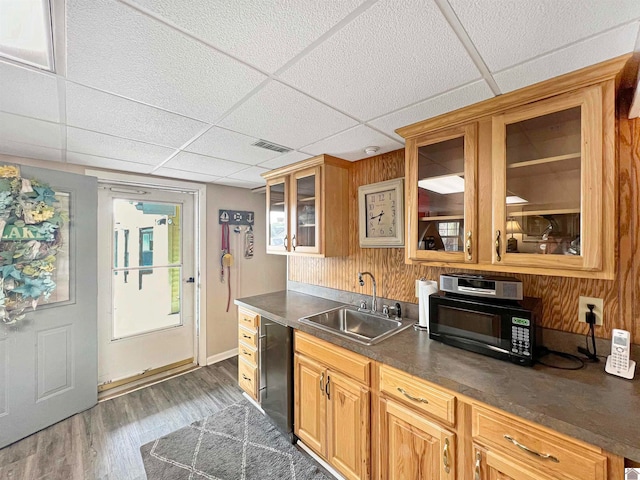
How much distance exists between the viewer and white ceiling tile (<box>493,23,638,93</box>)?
0.95 m

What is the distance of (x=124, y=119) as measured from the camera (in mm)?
1581

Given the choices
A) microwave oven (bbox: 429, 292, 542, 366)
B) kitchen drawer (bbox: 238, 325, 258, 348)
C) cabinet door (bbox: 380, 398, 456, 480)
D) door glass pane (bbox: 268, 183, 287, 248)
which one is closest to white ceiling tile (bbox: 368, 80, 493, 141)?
microwave oven (bbox: 429, 292, 542, 366)

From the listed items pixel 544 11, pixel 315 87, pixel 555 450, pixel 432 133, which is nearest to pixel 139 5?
pixel 315 87

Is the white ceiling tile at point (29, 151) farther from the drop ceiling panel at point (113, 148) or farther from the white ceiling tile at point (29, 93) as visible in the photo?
the white ceiling tile at point (29, 93)

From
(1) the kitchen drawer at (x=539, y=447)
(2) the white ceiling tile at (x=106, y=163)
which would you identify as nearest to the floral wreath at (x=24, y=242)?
(2) the white ceiling tile at (x=106, y=163)

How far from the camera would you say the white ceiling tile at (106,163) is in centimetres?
231

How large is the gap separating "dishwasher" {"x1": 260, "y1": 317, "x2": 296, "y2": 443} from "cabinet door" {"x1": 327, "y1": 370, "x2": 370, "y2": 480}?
40 centimetres

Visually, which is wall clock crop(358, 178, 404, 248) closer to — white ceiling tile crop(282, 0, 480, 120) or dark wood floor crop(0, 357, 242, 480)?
white ceiling tile crop(282, 0, 480, 120)

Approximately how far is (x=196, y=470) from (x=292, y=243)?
1.80 meters

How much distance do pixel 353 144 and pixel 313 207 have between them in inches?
25.6

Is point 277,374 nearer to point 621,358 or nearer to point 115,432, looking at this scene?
point 115,432

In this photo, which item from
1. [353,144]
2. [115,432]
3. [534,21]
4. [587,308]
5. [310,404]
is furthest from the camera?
[115,432]

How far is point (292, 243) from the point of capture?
2576 millimetres

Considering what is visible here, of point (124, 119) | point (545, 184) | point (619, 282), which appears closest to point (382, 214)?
point (545, 184)
